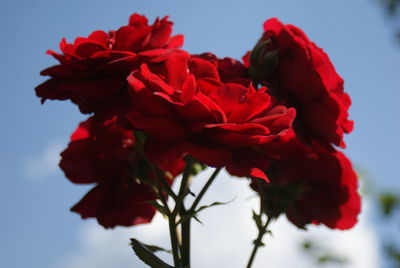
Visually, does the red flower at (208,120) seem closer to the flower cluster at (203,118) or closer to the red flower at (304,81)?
the flower cluster at (203,118)

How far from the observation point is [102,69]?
56 cm

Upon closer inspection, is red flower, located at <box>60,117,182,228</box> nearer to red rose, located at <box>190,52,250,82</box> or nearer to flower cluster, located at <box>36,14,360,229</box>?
flower cluster, located at <box>36,14,360,229</box>

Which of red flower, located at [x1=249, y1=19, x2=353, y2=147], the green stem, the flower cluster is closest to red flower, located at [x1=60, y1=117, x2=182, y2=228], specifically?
the flower cluster

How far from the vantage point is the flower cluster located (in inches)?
18.9

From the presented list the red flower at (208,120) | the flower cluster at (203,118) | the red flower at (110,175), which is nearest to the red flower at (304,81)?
the flower cluster at (203,118)

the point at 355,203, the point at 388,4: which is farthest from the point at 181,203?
the point at 388,4

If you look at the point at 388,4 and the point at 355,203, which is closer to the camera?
the point at 355,203

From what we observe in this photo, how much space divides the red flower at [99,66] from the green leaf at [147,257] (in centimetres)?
16

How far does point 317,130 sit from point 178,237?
0.21 meters

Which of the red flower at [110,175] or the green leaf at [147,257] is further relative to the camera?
the red flower at [110,175]

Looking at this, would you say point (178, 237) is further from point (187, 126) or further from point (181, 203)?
point (187, 126)

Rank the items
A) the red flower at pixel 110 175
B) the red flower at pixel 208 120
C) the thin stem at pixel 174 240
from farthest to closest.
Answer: the red flower at pixel 110 175 < the thin stem at pixel 174 240 < the red flower at pixel 208 120

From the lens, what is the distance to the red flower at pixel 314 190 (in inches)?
26.7

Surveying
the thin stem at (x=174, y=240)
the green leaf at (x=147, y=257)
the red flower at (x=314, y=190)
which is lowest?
the green leaf at (x=147, y=257)
